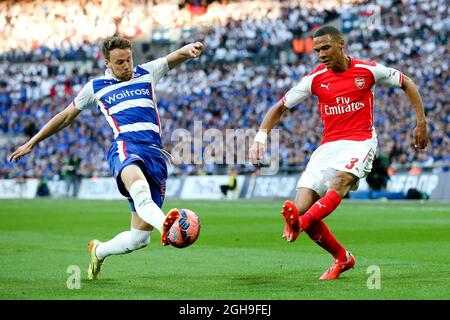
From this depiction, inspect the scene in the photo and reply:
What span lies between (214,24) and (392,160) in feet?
58.8

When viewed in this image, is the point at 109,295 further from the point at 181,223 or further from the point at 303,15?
the point at 303,15

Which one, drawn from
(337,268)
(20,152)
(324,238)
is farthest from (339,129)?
(20,152)

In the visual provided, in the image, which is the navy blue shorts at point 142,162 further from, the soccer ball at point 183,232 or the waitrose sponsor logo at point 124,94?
the soccer ball at point 183,232

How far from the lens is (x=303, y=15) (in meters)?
41.7

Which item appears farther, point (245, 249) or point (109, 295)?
point (245, 249)

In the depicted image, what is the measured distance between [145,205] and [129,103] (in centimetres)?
121

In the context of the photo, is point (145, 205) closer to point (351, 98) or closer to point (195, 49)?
point (195, 49)

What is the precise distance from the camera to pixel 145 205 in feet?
26.5

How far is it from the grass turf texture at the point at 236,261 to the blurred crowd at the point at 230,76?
11444mm

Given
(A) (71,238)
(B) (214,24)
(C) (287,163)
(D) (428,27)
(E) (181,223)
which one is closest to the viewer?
(E) (181,223)

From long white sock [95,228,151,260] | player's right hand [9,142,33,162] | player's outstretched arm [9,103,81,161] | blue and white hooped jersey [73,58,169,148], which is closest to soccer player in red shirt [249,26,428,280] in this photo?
blue and white hooped jersey [73,58,169,148]

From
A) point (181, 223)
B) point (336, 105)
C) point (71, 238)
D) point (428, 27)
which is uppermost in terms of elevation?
point (428, 27)

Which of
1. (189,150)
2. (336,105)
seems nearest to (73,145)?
(189,150)

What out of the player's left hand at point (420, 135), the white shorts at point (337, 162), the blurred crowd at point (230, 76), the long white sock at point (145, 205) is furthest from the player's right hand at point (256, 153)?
the blurred crowd at point (230, 76)
